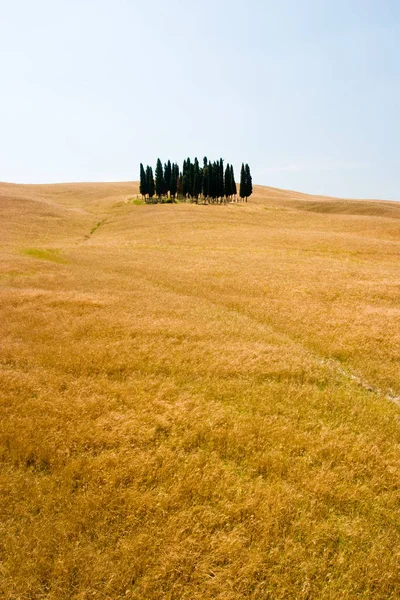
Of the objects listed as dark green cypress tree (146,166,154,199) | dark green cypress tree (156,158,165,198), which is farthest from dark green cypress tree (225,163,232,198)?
dark green cypress tree (146,166,154,199)

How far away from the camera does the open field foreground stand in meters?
5.73

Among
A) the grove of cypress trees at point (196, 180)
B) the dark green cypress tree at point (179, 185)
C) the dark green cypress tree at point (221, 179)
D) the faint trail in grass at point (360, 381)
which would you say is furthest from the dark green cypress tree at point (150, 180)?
the faint trail in grass at point (360, 381)

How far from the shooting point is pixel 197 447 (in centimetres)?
842

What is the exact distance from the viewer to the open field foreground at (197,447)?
5730mm

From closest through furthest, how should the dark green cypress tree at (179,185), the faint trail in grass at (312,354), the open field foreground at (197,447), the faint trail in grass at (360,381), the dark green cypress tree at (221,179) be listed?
the open field foreground at (197,447), the faint trail in grass at (360,381), the faint trail in grass at (312,354), the dark green cypress tree at (221,179), the dark green cypress tree at (179,185)

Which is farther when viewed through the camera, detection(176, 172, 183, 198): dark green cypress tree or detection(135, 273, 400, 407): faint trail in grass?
detection(176, 172, 183, 198): dark green cypress tree

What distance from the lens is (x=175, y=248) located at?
136 ft

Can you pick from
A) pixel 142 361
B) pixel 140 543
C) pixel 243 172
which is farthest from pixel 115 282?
pixel 243 172

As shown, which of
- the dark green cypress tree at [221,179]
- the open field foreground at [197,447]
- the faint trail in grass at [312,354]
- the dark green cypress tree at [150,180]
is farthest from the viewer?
the dark green cypress tree at [221,179]

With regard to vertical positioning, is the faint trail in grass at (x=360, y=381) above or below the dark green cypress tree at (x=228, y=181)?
below

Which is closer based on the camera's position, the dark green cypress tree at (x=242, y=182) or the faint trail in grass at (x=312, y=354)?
the faint trail in grass at (x=312, y=354)

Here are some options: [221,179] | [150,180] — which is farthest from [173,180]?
[221,179]

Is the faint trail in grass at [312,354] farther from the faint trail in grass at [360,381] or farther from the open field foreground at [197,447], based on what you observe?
the open field foreground at [197,447]

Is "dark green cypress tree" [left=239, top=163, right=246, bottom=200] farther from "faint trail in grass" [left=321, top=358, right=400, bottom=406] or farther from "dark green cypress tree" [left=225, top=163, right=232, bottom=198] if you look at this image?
"faint trail in grass" [left=321, top=358, right=400, bottom=406]
